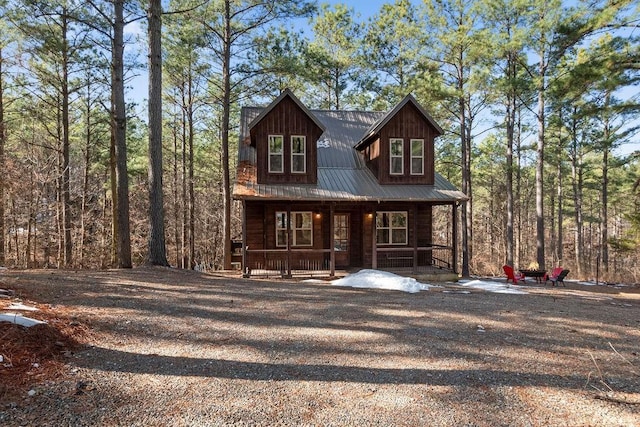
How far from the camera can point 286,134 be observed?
13.6 m

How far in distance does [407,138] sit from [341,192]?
13.2 feet

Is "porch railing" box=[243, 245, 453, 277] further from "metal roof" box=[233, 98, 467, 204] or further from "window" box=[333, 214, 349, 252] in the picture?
"metal roof" box=[233, 98, 467, 204]

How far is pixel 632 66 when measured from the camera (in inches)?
420

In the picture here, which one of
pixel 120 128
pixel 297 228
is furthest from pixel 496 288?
pixel 120 128

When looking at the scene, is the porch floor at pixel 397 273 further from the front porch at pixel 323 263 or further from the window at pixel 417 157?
the window at pixel 417 157

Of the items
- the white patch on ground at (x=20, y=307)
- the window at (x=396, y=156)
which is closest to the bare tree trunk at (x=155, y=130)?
the white patch on ground at (x=20, y=307)

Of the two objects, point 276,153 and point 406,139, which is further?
point 406,139

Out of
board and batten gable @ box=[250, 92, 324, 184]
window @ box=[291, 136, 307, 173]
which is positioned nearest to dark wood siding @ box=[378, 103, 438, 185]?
board and batten gable @ box=[250, 92, 324, 184]

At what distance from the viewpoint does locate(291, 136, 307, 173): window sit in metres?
13.7

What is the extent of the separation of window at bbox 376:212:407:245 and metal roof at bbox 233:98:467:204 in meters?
1.28

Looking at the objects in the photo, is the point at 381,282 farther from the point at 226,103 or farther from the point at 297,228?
the point at 226,103

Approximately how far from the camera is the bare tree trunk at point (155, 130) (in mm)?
10312

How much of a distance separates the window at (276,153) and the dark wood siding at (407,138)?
4.09 meters

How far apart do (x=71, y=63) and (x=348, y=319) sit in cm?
1705
